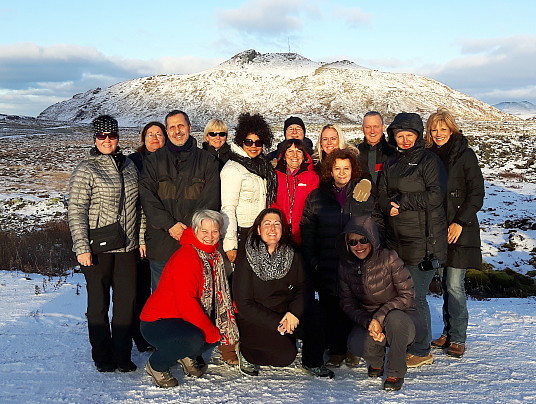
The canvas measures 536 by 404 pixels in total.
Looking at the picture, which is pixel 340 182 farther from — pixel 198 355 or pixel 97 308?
pixel 97 308

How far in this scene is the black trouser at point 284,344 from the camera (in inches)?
176

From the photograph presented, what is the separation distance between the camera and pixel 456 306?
5.07 metres

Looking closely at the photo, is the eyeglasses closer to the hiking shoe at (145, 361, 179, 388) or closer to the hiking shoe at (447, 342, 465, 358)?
the hiking shoe at (145, 361, 179, 388)

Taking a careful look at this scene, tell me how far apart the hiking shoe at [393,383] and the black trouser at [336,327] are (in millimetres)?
691

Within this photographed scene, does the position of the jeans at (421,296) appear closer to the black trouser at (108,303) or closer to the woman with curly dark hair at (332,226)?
the woman with curly dark hair at (332,226)

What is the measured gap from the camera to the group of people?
14.1 feet

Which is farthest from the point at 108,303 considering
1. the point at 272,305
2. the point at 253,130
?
the point at 253,130

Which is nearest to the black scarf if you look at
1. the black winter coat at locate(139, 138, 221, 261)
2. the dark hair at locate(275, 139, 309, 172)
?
the dark hair at locate(275, 139, 309, 172)

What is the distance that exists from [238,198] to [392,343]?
208 cm

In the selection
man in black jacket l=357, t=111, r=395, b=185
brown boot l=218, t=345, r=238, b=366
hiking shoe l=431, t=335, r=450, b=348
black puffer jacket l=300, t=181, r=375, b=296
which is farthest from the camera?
man in black jacket l=357, t=111, r=395, b=185

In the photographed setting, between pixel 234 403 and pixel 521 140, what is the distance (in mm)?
37451

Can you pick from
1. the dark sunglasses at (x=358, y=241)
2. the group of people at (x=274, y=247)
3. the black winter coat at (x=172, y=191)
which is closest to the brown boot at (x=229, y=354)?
the group of people at (x=274, y=247)

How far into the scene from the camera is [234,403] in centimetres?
384

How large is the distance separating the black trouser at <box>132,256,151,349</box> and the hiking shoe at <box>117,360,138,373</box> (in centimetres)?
44
